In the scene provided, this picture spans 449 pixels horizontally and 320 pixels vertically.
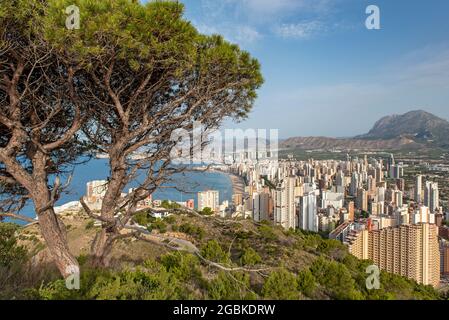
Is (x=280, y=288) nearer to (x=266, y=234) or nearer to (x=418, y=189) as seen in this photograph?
(x=266, y=234)

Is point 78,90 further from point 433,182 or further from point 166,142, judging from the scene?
point 433,182

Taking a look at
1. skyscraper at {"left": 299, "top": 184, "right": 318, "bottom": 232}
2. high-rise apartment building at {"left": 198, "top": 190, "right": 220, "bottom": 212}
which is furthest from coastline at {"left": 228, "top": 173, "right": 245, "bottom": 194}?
skyscraper at {"left": 299, "top": 184, "right": 318, "bottom": 232}

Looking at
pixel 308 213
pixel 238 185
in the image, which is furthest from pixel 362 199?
pixel 238 185

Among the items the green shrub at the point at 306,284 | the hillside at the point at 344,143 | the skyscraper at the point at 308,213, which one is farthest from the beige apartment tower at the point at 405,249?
the green shrub at the point at 306,284

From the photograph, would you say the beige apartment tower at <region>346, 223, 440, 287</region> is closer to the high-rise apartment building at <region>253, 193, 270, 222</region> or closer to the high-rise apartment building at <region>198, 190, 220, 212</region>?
the high-rise apartment building at <region>253, 193, 270, 222</region>
